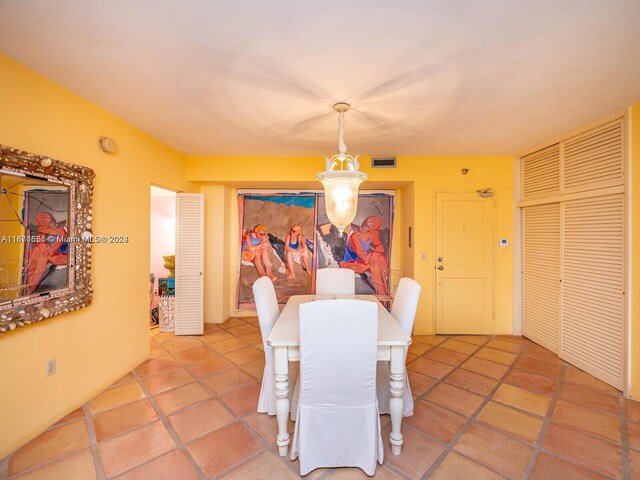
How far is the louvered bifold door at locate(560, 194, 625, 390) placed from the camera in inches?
94.7

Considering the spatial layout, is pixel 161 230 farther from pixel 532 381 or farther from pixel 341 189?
pixel 532 381

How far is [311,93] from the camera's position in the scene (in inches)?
79.8

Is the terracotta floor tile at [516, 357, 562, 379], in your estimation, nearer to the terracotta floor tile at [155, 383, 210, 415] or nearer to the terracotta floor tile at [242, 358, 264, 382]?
the terracotta floor tile at [242, 358, 264, 382]

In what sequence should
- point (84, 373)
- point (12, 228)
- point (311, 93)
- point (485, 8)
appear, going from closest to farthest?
point (485, 8)
point (12, 228)
point (311, 93)
point (84, 373)

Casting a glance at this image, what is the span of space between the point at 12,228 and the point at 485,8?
2865 millimetres

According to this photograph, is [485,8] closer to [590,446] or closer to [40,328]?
[590,446]

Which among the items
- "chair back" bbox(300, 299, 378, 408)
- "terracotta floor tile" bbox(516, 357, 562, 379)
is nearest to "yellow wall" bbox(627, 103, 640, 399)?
"terracotta floor tile" bbox(516, 357, 562, 379)

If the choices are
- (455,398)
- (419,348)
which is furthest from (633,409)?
(419,348)

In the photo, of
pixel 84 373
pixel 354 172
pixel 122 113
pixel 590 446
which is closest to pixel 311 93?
pixel 354 172

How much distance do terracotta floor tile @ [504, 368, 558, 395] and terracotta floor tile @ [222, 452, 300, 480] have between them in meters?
2.15

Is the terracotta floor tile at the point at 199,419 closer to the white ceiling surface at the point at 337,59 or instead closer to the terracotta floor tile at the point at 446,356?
the terracotta floor tile at the point at 446,356

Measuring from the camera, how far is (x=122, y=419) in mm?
1981

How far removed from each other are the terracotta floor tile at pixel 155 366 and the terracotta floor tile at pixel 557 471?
9.78 ft

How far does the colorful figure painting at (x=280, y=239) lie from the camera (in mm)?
4176
